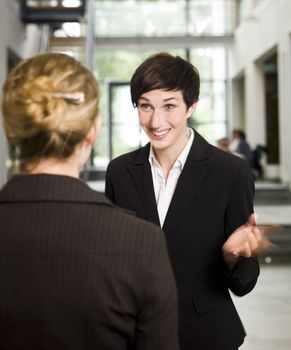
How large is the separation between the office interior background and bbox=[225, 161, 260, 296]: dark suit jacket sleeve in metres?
3.70

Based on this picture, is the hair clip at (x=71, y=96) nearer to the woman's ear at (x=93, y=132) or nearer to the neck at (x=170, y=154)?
the woman's ear at (x=93, y=132)

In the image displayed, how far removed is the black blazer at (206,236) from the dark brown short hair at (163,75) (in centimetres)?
24

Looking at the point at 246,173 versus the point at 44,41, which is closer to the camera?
the point at 246,173

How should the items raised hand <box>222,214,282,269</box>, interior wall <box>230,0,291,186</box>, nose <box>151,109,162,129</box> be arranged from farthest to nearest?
interior wall <box>230,0,291,186</box>
nose <box>151,109,162,129</box>
raised hand <box>222,214,282,269</box>

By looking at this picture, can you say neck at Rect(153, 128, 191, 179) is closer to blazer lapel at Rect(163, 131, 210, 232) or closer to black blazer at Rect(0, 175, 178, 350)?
blazer lapel at Rect(163, 131, 210, 232)

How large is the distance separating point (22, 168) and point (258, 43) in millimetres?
19412

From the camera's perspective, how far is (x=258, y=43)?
20219mm

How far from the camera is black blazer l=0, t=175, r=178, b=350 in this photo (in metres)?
1.42

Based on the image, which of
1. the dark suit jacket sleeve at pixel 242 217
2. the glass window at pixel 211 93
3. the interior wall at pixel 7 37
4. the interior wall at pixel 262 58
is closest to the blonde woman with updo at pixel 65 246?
the dark suit jacket sleeve at pixel 242 217

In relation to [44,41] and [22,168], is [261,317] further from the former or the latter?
[44,41]

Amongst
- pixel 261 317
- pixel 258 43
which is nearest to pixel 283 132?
pixel 258 43

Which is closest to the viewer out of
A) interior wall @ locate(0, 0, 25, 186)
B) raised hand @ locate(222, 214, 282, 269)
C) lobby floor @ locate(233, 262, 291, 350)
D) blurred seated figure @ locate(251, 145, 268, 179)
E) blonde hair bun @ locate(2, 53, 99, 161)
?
blonde hair bun @ locate(2, 53, 99, 161)

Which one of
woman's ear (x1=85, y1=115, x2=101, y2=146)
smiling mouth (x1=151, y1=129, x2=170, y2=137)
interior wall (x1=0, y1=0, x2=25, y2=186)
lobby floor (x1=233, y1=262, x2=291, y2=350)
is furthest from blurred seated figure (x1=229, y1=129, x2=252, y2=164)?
woman's ear (x1=85, y1=115, x2=101, y2=146)

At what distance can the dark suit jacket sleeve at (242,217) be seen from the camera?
2.23m
